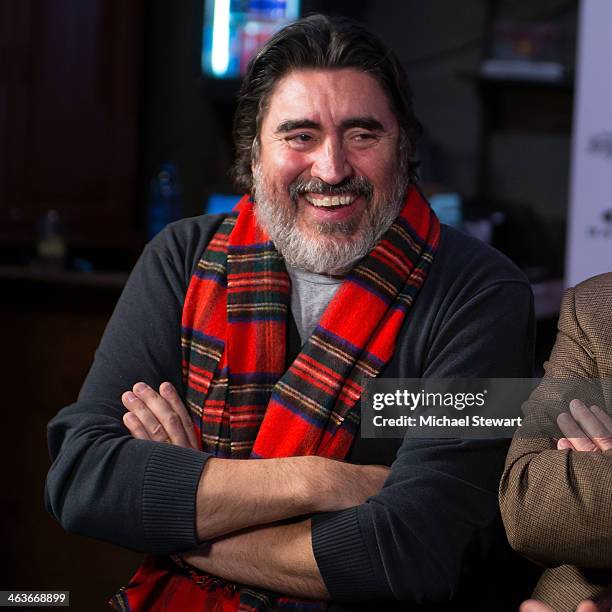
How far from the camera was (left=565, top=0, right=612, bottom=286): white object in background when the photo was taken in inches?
166

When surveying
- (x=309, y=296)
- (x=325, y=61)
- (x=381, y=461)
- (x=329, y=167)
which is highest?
(x=325, y=61)

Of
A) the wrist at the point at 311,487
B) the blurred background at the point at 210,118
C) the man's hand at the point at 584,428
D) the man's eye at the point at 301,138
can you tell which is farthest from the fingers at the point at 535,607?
the blurred background at the point at 210,118

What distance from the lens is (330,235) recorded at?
1.93 meters

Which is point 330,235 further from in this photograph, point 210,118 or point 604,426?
point 210,118

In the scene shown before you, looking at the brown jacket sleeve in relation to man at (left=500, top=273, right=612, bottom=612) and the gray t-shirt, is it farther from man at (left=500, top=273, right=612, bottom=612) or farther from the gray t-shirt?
the gray t-shirt

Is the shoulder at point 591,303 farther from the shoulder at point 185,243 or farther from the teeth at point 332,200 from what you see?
the shoulder at point 185,243

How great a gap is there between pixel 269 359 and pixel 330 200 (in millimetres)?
299

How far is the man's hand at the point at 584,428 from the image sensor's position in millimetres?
1614

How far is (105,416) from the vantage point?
6.03 ft

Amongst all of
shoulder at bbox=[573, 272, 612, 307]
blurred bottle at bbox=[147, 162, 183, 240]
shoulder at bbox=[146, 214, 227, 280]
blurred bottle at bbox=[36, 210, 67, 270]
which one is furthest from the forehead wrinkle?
blurred bottle at bbox=[147, 162, 183, 240]

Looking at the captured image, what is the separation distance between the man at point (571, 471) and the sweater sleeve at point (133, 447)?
510 millimetres

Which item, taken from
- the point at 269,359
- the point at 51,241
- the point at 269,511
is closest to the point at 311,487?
the point at 269,511

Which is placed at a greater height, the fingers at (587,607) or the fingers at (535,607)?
the fingers at (587,607)

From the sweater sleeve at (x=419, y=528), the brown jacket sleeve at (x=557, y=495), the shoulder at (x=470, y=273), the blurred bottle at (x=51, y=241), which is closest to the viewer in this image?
the brown jacket sleeve at (x=557, y=495)
